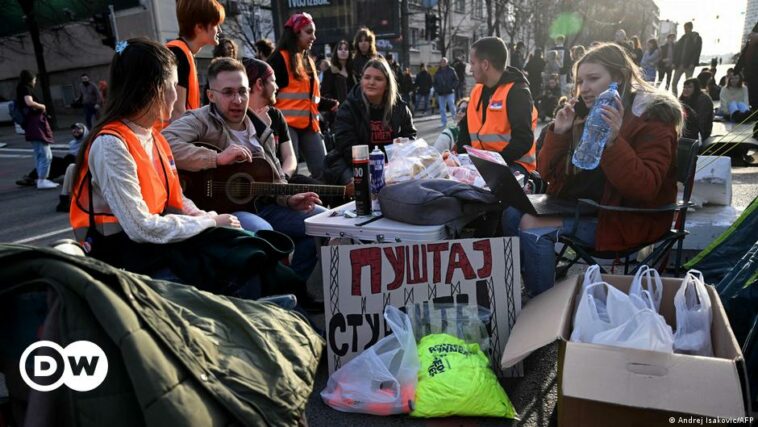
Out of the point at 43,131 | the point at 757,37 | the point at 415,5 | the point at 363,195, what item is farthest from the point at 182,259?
the point at 415,5

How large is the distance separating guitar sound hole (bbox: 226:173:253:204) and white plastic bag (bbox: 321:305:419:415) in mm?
1197

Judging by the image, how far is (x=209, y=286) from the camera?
2.17 meters

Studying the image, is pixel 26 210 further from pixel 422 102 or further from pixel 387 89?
pixel 422 102

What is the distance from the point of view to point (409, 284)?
8.16ft

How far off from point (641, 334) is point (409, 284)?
1.03 m

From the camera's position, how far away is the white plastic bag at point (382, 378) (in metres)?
2.20

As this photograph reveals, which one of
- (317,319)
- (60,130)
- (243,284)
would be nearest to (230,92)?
(243,284)

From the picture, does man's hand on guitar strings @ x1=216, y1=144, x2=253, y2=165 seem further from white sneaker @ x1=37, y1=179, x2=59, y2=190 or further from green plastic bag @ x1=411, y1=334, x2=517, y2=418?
white sneaker @ x1=37, y1=179, x2=59, y2=190

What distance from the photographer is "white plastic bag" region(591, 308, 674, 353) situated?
1.72 m

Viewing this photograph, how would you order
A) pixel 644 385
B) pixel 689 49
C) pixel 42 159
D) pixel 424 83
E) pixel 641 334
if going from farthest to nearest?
pixel 424 83 → pixel 689 49 → pixel 42 159 → pixel 641 334 → pixel 644 385

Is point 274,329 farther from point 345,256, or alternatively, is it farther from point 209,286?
point 345,256

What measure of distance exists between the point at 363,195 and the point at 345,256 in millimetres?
358

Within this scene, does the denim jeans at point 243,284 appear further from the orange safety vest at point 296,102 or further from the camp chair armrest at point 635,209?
the orange safety vest at point 296,102

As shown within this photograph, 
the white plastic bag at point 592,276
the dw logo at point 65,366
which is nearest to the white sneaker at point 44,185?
the dw logo at point 65,366
